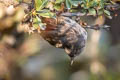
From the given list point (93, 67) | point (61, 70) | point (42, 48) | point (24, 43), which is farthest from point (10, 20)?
point (93, 67)

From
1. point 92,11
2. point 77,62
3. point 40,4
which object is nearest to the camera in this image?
point 40,4

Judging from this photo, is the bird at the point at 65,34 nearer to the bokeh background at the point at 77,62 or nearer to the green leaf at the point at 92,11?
the green leaf at the point at 92,11

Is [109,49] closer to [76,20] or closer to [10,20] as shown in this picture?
[10,20]

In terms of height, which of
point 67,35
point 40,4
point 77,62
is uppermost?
point 40,4

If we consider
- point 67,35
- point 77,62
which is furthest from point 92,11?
point 77,62

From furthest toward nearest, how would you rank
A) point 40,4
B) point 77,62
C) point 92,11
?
1. point 77,62
2. point 92,11
3. point 40,4

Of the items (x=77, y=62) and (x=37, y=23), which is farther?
(x=77, y=62)

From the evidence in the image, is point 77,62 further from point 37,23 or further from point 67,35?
point 37,23

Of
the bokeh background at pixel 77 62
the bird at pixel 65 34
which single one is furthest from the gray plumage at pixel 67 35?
the bokeh background at pixel 77 62

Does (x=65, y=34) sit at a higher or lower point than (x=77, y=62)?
higher
